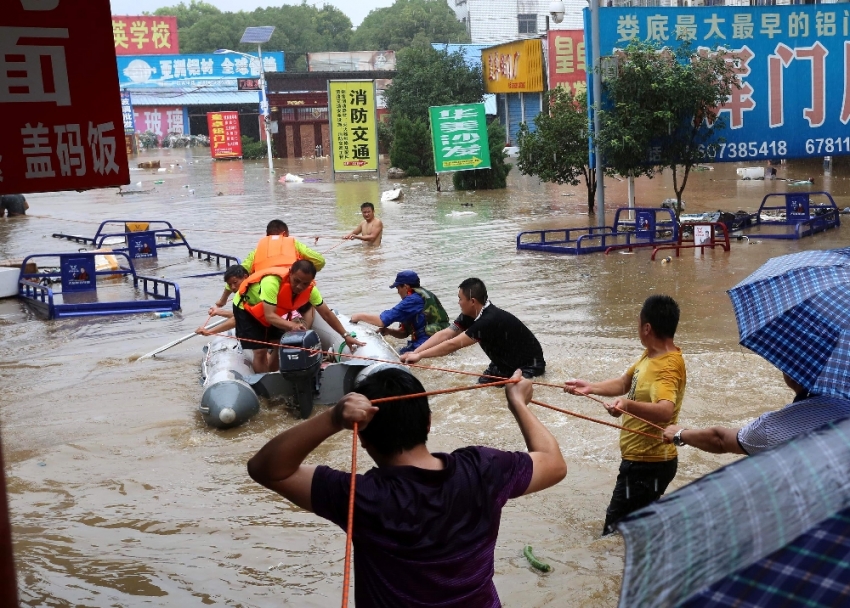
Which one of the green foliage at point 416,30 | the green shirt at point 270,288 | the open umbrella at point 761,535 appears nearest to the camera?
the open umbrella at point 761,535

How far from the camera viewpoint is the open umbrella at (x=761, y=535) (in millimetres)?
1492

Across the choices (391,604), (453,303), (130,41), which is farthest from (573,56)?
(130,41)

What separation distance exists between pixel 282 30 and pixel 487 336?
91.4 m

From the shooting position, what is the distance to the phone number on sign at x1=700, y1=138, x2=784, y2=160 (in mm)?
19125

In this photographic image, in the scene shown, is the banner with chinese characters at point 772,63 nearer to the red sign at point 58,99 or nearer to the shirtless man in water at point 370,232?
the shirtless man in water at point 370,232

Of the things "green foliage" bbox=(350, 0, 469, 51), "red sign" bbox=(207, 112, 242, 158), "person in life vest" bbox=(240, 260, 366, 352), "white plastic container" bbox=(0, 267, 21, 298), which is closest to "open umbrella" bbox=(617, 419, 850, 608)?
"person in life vest" bbox=(240, 260, 366, 352)

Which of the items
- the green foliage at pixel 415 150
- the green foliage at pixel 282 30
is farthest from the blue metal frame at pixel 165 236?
the green foliage at pixel 282 30

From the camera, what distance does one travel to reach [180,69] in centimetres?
6944

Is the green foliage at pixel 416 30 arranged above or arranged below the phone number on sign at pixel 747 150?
above

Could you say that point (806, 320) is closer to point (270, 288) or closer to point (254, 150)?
point (270, 288)

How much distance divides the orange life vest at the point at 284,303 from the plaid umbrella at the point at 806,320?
559 centimetres

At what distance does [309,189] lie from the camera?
34656mm

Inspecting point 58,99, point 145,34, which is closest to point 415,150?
point 58,99

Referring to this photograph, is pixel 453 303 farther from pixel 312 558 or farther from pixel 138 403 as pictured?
pixel 312 558
